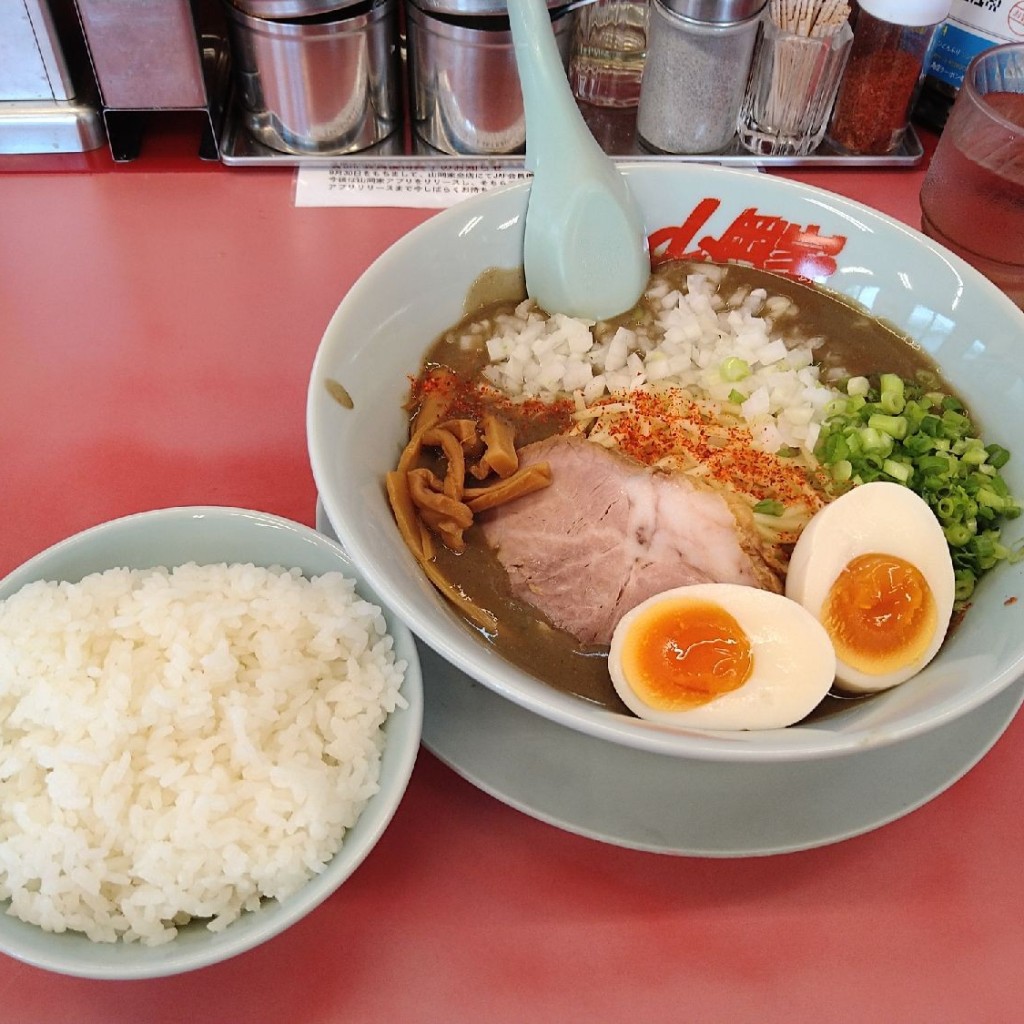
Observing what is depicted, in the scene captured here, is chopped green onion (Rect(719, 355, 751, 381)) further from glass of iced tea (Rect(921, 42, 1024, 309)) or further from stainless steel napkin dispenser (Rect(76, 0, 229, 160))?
stainless steel napkin dispenser (Rect(76, 0, 229, 160))

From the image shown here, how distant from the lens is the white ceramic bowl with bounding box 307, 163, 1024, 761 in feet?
3.27

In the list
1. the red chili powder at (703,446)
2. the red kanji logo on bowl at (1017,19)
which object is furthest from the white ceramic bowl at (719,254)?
the red kanji logo on bowl at (1017,19)

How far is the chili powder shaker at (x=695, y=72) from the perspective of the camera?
188 cm

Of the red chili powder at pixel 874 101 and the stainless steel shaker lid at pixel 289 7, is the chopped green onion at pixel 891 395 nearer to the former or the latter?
the red chili powder at pixel 874 101

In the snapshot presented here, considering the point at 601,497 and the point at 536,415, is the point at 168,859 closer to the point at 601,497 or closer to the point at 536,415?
the point at 601,497

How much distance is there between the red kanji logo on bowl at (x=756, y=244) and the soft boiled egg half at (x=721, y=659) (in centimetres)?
77

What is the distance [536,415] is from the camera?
5.02 ft

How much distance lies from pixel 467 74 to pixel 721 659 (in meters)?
1.49

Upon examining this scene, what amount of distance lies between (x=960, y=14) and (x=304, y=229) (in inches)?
64.6

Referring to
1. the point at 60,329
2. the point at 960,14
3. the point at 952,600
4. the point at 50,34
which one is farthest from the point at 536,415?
the point at 960,14

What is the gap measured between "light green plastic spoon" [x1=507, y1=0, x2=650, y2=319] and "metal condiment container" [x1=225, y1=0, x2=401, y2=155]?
525 millimetres

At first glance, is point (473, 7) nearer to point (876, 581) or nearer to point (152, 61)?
point (152, 61)

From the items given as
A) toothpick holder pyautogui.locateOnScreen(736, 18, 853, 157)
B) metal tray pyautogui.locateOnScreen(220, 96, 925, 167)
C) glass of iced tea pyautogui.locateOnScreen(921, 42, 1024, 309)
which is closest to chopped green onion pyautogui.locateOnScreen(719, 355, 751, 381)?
glass of iced tea pyautogui.locateOnScreen(921, 42, 1024, 309)

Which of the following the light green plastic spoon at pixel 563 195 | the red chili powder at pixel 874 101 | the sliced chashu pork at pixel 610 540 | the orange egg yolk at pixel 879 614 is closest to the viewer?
the orange egg yolk at pixel 879 614
